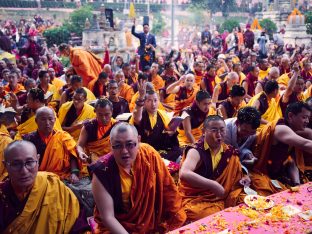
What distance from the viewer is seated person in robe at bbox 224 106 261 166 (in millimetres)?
4059

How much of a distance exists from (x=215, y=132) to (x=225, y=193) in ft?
2.07

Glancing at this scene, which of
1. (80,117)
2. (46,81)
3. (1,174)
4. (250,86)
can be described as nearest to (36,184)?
(1,174)

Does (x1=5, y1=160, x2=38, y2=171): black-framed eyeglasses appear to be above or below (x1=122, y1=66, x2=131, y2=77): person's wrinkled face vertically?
above

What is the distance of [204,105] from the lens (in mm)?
5633

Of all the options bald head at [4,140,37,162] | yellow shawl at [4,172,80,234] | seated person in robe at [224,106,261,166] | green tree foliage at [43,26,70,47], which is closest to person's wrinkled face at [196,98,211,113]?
seated person in robe at [224,106,261,166]

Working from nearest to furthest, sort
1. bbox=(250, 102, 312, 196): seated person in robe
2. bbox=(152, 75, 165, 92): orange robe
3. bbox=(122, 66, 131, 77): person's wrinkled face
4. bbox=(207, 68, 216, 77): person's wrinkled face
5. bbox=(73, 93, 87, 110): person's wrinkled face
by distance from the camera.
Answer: bbox=(250, 102, 312, 196): seated person in robe < bbox=(73, 93, 87, 110): person's wrinkled face < bbox=(207, 68, 216, 77): person's wrinkled face < bbox=(122, 66, 131, 77): person's wrinkled face < bbox=(152, 75, 165, 92): orange robe

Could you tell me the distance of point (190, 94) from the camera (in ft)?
24.8

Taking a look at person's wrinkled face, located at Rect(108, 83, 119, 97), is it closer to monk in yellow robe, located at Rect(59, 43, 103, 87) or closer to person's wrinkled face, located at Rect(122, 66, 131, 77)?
monk in yellow robe, located at Rect(59, 43, 103, 87)

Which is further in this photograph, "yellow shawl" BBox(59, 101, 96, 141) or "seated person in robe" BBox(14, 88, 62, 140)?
"yellow shawl" BBox(59, 101, 96, 141)

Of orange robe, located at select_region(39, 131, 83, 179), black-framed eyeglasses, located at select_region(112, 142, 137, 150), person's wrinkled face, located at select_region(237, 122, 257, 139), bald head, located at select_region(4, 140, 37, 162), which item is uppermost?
bald head, located at select_region(4, 140, 37, 162)

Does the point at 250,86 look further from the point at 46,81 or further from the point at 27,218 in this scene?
the point at 27,218

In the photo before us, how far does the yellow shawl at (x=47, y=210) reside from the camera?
293cm

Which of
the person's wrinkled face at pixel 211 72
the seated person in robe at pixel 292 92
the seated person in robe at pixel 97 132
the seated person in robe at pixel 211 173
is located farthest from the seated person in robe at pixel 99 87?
the seated person in robe at pixel 211 173

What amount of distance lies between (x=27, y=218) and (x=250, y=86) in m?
6.52
